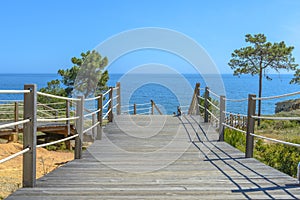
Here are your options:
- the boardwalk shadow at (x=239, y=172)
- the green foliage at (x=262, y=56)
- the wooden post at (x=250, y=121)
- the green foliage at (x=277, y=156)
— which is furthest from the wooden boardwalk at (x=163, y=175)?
the green foliage at (x=262, y=56)

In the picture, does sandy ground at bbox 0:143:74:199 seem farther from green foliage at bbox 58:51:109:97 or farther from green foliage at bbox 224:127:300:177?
green foliage at bbox 58:51:109:97

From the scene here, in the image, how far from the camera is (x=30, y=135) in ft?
10.6

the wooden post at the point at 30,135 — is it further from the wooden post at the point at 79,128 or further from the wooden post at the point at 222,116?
the wooden post at the point at 222,116

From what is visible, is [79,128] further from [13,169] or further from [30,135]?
[13,169]

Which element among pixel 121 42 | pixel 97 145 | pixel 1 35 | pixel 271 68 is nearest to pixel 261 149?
pixel 121 42

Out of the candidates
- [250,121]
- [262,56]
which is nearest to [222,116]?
[250,121]

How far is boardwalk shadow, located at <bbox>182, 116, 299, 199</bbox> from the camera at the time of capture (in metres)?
3.23

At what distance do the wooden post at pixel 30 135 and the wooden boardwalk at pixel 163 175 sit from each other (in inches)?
4.4

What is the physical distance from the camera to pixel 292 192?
320cm

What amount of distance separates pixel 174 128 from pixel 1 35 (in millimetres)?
48429

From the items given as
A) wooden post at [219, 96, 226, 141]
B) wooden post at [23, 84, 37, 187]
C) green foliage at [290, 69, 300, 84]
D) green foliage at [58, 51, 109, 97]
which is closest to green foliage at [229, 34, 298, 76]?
green foliage at [290, 69, 300, 84]

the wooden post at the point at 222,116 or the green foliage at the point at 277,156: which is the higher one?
the wooden post at the point at 222,116

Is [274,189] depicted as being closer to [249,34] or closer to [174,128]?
[174,128]

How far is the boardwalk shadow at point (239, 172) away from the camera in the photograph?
3.23 m
